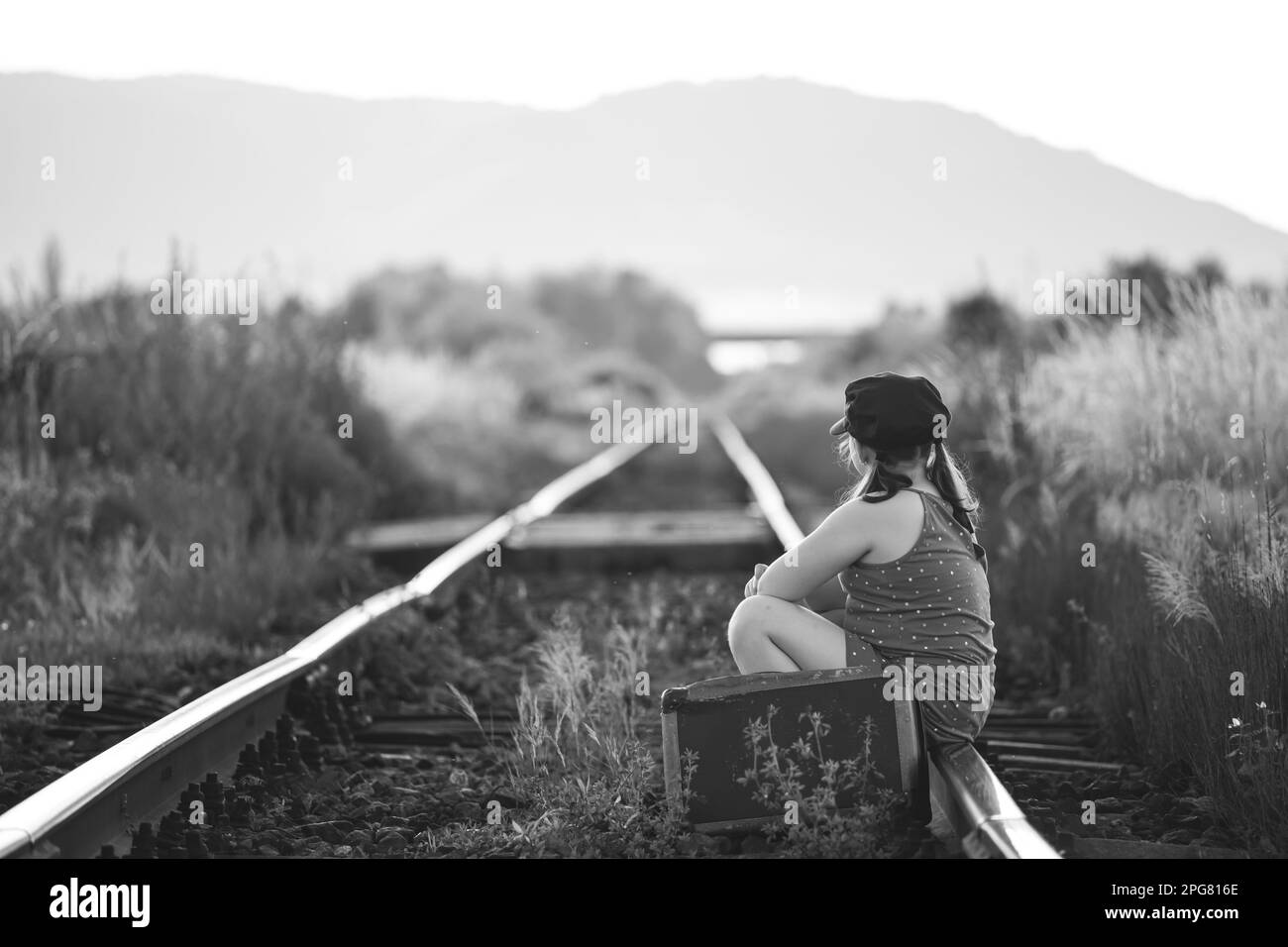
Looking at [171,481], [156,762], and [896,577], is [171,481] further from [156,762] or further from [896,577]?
[896,577]

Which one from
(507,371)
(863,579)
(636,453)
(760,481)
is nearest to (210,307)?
(760,481)

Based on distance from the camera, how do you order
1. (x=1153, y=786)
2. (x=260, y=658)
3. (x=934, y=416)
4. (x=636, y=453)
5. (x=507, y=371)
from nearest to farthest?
(x=934, y=416) < (x=1153, y=786) < (x=260, y=658) < (x=636, y=453) < (x=507, y=371)

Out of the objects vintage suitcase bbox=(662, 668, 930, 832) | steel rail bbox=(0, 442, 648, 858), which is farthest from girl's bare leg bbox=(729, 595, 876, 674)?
steel rail bbox=(0, 442, 648, 858)

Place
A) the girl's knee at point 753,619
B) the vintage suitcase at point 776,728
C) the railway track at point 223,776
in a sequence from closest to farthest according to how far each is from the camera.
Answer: the railway track at point 223,776 < the vintage suitcase at point 776,728 < the girl's knee at point 753,619

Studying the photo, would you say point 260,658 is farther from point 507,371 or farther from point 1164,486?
point 507,371

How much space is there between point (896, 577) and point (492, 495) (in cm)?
901

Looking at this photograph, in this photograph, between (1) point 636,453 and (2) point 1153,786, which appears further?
(1) point 636,453

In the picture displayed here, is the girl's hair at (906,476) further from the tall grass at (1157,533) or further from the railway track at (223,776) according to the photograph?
the tall grass at (1157,533)

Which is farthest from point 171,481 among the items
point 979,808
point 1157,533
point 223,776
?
point 979,808

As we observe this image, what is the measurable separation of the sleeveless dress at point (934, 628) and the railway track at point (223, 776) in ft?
0.44

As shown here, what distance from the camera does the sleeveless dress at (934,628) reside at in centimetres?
362

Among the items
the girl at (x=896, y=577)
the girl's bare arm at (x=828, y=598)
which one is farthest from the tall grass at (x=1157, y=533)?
the girl's bare arm at (x=828, y=598)

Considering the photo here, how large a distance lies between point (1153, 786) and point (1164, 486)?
6.90 feet

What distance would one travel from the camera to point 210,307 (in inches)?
407
